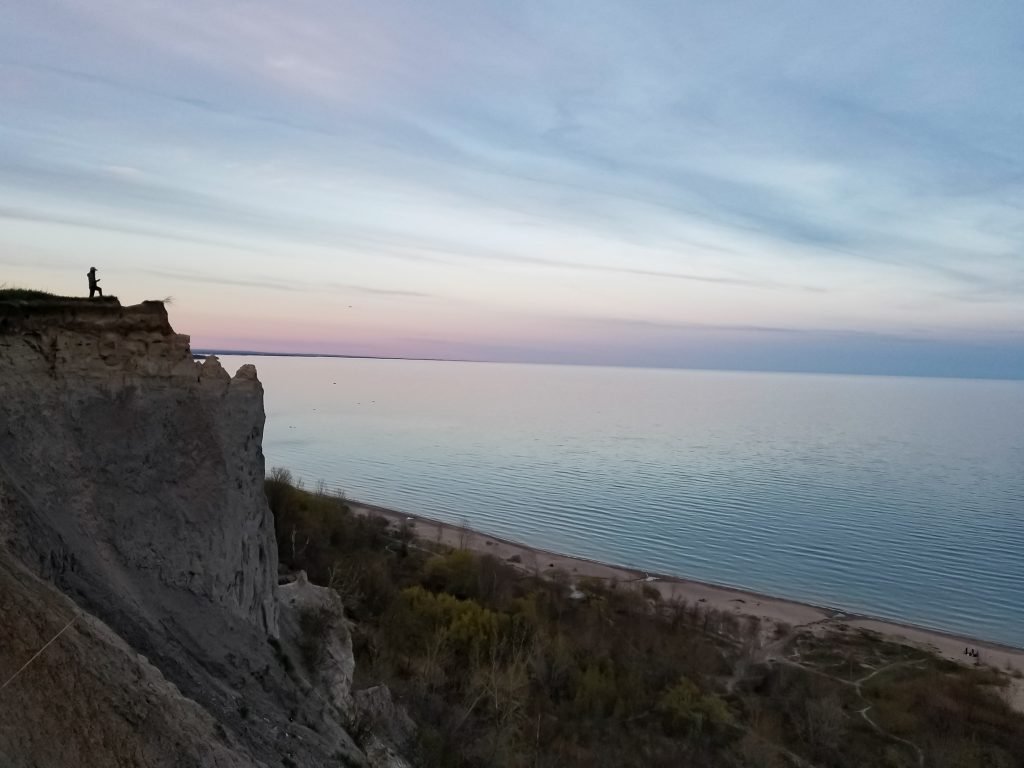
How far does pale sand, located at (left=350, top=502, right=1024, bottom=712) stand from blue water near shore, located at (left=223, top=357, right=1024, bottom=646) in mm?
1391

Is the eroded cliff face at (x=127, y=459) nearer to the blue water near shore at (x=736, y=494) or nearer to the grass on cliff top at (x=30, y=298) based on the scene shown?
the grass on cliff top at (x=30, y=298)

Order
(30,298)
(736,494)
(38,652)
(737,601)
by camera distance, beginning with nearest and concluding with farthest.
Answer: (38,652)
(30,298)
(737,601)
(736,494)

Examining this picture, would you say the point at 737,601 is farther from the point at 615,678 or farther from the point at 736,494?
the point at 736,494

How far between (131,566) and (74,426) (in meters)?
1.87

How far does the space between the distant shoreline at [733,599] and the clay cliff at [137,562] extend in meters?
26.7

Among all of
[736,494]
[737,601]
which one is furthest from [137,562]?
[736,494]

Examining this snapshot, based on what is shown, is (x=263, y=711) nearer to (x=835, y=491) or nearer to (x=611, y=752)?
(x=611, y=752)

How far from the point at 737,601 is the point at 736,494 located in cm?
2088

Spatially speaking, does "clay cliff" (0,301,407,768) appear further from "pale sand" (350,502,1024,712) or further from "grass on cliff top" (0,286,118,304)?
"pale sand" (350,502,1024,712)

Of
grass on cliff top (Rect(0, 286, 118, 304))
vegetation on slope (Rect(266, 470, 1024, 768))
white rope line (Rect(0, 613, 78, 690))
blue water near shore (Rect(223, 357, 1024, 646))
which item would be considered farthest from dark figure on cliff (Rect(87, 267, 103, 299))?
blue water near shore (Rect(223, 357, 1024, 646))

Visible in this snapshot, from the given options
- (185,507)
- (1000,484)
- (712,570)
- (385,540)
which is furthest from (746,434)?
(185,507)

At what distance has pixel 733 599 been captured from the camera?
35.5 meters

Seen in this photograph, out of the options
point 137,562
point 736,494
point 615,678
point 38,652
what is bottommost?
point 615,678

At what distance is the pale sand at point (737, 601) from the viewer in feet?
98.9
